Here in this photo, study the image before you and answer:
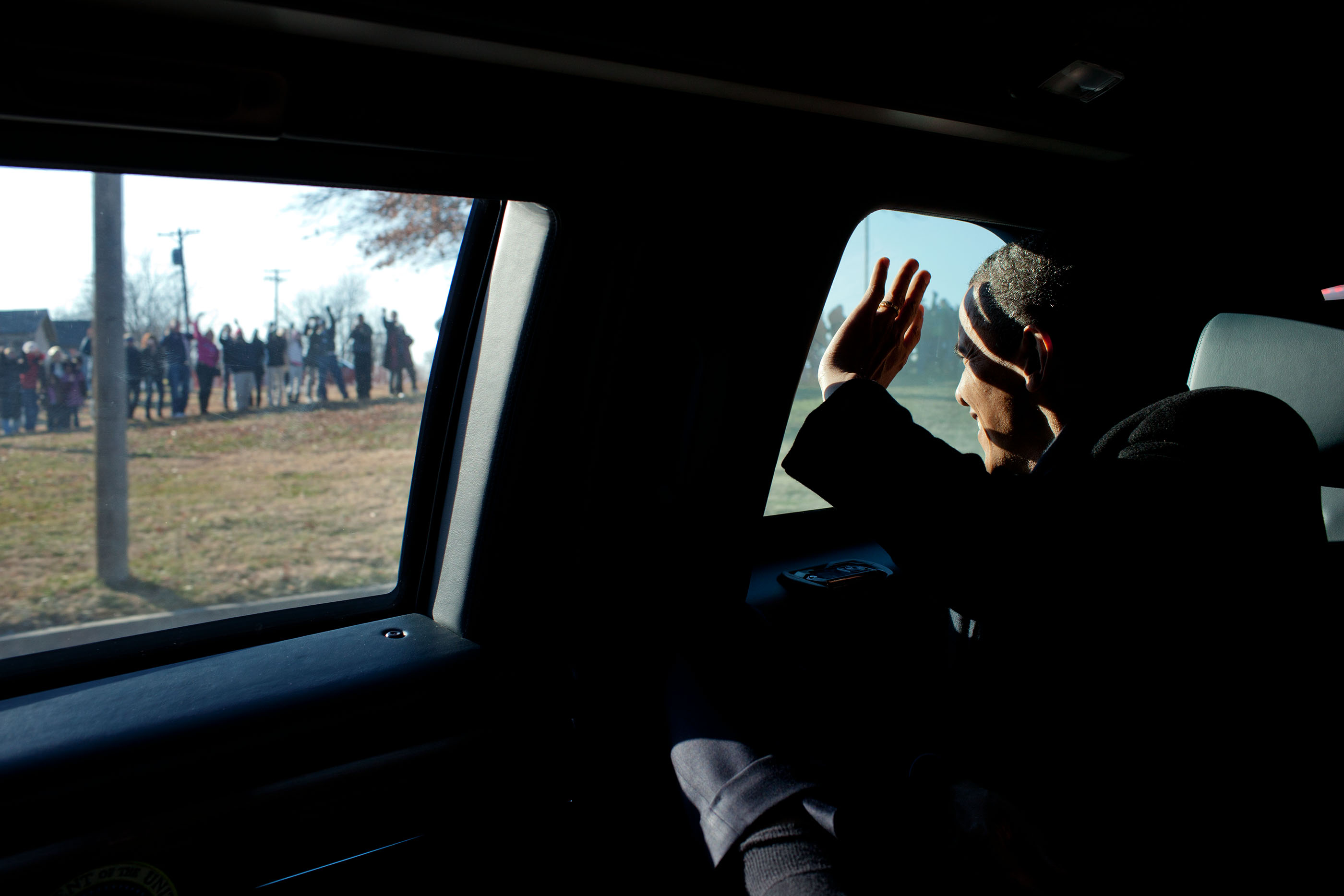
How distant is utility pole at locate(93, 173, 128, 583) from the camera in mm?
1301

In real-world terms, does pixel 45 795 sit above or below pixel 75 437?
below

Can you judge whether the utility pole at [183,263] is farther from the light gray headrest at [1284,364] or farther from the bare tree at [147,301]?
the light gray headrest at [1284,364]

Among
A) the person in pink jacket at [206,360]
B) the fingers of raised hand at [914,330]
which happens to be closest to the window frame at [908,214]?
the fingers of raised hand at [914,330]

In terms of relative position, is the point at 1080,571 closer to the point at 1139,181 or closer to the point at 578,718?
the point at 578,718

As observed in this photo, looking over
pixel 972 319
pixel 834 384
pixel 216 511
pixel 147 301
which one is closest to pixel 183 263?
pixel 147 301

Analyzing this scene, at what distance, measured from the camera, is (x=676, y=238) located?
5.56ft

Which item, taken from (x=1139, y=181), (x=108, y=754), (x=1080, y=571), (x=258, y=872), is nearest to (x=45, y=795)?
(x=108, y=754)

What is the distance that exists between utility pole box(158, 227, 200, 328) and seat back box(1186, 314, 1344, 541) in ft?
7.64

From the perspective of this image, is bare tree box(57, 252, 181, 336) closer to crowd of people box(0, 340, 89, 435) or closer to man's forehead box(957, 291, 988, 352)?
crowd of people box(0, 340, 89, 435)

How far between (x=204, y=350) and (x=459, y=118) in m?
0.65

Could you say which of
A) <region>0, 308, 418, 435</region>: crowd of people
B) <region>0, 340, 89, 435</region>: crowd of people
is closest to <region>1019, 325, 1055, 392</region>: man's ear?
<region>0, 308, 418, 435</region>: crowd of people

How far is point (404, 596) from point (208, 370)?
0.68 meters

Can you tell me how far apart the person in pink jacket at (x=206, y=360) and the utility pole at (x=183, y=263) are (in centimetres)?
2

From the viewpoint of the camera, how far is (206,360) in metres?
1.46
